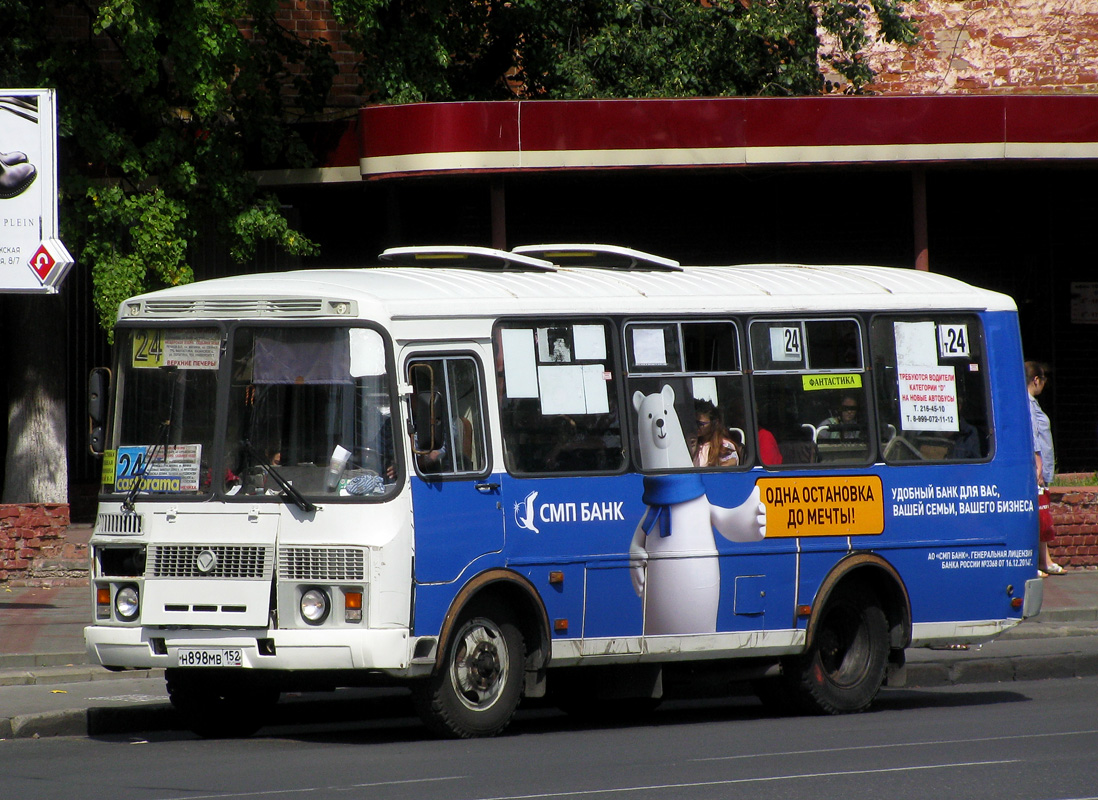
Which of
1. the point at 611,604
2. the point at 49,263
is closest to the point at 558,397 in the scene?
the point at 611,604

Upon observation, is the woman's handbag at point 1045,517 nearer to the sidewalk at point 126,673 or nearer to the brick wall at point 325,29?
the sidewalk at point 126,673

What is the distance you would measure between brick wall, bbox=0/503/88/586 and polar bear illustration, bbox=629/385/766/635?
881 centimetres

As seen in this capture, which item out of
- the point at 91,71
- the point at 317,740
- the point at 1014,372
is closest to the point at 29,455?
the point at 91,71

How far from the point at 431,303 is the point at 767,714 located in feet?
12.6

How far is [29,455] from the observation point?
18391 mm

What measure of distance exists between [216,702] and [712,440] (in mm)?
3399

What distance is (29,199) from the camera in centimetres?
1325

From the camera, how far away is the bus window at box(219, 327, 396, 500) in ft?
30.0

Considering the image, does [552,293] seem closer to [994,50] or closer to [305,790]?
[305,790]

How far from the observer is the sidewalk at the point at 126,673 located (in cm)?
1028

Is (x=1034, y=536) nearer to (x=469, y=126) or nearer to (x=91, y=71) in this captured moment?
Result: (x=469, y=126)

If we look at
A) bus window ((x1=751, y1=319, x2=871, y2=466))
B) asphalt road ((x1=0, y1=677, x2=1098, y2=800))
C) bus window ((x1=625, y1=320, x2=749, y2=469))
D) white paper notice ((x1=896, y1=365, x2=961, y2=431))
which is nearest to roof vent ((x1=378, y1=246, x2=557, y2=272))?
bus window ((x1=625, y1=320, x2=749, y2=469))

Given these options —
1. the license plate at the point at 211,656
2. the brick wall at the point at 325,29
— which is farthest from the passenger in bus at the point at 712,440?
the brick wall at the point at 325,29

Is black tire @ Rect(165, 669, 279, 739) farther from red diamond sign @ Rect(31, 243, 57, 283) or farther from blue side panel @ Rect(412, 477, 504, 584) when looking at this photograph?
red diamond sign @ Rect(31, 243, 57, 283)
